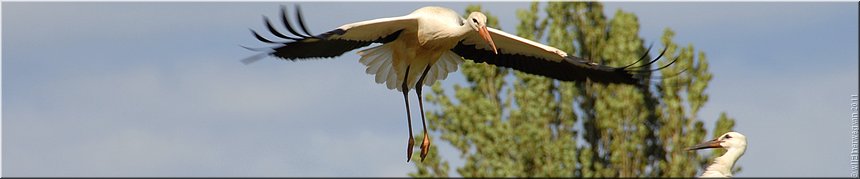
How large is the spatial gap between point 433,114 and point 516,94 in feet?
4.52

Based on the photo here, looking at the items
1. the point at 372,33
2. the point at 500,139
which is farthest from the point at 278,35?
the point at 500,139

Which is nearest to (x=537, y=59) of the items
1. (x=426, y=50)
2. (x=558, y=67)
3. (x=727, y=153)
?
(x=558, y=67)

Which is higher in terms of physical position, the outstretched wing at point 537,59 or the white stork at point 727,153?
the outstretched wing at point 537,59

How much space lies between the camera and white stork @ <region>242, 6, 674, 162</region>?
36.9ft

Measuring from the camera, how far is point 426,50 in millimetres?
12188

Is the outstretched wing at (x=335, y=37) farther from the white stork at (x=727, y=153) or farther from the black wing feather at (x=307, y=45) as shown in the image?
the white stork at (x=727, y=153)

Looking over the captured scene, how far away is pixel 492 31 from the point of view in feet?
42.5

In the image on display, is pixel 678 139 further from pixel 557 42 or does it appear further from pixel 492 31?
pixel 492 31

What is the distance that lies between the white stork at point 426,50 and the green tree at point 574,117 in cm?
1319

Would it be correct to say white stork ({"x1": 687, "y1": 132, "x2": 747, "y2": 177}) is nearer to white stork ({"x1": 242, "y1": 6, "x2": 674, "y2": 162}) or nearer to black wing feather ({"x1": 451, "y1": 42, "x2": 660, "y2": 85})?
white stork ({"x1": 242, "y1": 6, "x2": 674, "y2": 162})

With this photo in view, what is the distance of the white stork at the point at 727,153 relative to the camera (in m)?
10.5

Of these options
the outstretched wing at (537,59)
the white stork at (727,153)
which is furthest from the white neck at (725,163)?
the outstretched wing at (537,59)

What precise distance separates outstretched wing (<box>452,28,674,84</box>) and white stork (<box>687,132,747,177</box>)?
4.59ft

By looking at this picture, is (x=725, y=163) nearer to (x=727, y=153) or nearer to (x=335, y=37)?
(x=727, y=153)
